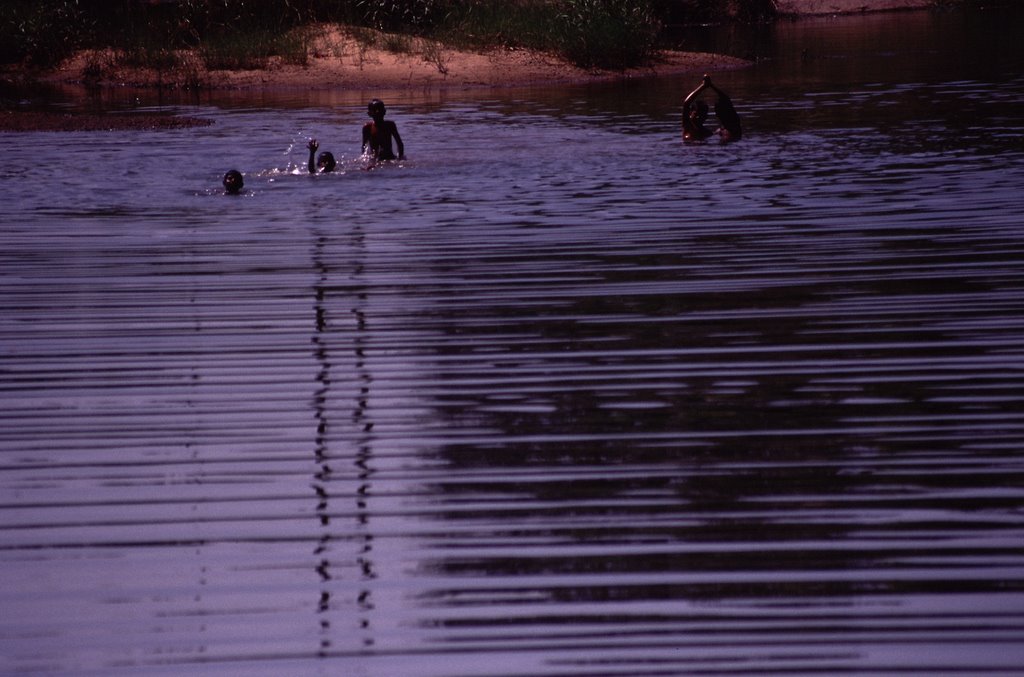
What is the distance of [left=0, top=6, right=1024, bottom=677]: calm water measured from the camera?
5.21 metres

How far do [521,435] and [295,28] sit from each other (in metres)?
35.1

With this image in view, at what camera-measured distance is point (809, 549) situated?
573 centimetres

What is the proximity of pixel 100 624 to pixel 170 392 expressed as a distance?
10.3 feet

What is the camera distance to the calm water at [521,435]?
17.1 ft

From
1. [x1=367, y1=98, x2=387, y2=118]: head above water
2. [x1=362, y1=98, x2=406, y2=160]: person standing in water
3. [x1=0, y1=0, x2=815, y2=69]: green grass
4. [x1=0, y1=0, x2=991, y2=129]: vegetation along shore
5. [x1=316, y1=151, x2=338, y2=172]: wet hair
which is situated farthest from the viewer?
[x1=0, y1=0, x2=815, y2=69]: green grass

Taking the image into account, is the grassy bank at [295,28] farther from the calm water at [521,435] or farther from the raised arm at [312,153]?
the calm water at [521,435]

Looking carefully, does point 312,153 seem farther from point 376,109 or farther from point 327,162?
point 376,109

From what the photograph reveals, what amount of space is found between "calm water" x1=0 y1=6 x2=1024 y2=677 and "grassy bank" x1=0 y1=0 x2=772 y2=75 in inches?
937

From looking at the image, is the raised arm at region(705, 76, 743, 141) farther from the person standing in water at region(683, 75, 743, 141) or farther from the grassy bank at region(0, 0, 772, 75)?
the grassy bank at region(0, 0, 772, 75)

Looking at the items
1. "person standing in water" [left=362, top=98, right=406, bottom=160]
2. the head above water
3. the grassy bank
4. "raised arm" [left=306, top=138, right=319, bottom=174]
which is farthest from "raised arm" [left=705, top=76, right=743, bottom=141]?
the grassy bank

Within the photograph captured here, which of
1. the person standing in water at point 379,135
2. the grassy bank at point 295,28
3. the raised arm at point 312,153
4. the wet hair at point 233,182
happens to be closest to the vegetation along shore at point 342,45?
the grassy bank at point 295,28

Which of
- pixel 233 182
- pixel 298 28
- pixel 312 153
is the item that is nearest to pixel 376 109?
pixel 312 153

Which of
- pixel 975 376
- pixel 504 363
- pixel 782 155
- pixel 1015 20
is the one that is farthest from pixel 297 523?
pixel 1015 20

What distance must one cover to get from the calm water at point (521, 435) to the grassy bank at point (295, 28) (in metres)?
23.8
